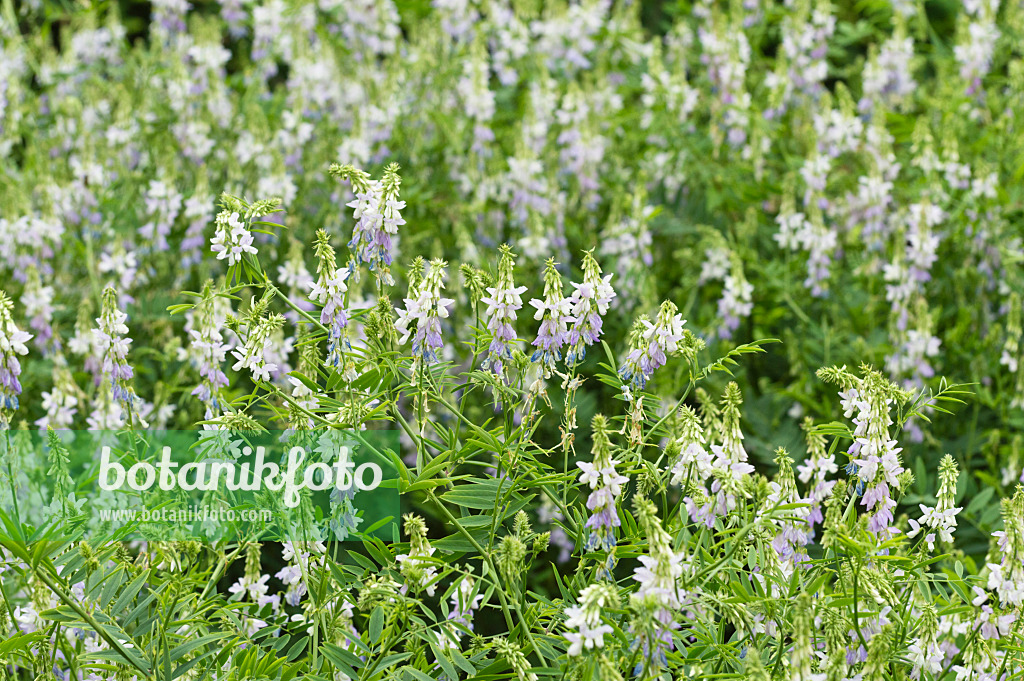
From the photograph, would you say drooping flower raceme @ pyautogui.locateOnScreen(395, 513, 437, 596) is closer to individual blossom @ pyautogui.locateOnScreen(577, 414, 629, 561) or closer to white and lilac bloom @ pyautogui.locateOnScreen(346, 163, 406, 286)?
individual blossom @ pyautogui.locateOnScreen(577, 414, 629, 561)

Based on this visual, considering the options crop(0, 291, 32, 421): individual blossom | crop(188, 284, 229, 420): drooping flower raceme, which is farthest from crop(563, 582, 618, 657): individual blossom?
crop(0, 291, 32, 421): individual blossom

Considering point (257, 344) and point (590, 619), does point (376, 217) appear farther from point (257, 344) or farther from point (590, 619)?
point (590, 619)

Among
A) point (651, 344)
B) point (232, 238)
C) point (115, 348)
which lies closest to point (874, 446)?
point (651, 344)

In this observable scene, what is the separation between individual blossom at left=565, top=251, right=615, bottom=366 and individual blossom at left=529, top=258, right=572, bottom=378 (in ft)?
0.05

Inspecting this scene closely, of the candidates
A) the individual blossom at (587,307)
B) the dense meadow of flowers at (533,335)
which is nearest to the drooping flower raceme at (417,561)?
the dense meadow of flowers at (533,335)

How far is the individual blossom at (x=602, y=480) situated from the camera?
150 centimetres

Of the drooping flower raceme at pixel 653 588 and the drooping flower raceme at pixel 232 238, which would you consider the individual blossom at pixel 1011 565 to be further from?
the drooping flower raceme at pixel 232 238

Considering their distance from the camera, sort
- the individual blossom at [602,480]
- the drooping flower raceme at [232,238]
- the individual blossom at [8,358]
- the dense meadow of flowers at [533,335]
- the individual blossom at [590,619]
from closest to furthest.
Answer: the individual blossom at [590,619] < the individual blossom at [602,480] < the dense meadow of flowers at [533,335] < the drooping flower raceme at [232,238] < the individual blossom at [8,358]

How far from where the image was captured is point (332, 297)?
1686 mm

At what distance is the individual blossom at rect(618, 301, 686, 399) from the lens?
5.56 ft

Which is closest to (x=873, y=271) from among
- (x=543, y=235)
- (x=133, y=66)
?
(x=543, y=235)

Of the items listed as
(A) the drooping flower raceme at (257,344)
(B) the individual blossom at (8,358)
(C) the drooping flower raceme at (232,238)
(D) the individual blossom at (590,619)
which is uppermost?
(C) the drooping flower raceme at (232,238)

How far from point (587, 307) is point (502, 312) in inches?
5.5

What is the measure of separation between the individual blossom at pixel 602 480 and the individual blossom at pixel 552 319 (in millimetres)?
214
